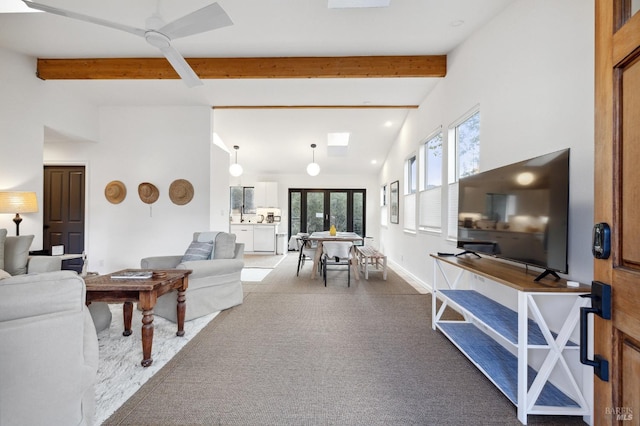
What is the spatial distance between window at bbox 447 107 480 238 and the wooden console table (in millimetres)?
1147

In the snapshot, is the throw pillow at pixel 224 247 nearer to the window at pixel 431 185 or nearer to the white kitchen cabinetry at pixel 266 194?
the window at pixel 431 185

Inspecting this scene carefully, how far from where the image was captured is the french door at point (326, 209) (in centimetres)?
885

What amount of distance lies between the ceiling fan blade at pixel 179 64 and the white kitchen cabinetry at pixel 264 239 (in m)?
5.20

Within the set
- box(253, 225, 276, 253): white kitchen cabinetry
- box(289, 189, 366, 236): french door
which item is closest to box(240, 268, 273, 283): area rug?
box(253, 225, 276, 253): white kitchen cabinetry

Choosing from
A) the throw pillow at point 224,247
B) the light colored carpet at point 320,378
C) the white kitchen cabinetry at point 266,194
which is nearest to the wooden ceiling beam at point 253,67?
the throw pillow at point 224,247

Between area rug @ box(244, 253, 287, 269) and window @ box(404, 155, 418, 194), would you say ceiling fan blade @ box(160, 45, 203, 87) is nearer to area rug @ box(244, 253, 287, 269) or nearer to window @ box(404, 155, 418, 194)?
window @ box(404, 155, 418, 194)

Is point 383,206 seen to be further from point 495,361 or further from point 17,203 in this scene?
point 17,203

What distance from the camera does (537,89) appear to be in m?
2.00

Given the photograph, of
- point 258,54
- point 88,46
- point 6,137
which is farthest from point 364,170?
point 6,137

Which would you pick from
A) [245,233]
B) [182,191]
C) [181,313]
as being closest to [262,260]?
[245,233]

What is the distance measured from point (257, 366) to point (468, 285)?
2210 millimetres

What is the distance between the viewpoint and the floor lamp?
127 inches

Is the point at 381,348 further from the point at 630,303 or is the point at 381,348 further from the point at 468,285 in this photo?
the point at 630,303

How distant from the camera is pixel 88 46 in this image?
3.38 meters
